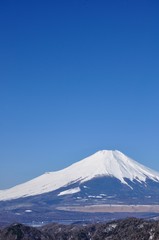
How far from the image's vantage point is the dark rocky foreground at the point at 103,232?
220 feet

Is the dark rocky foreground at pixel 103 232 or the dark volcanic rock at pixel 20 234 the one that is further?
the dark volcanic rock at pixel 20 234

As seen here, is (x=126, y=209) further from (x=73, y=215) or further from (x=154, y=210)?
(x=73, y=215)

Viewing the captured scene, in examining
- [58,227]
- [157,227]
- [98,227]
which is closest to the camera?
[157,227]

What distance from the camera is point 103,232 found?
75750mm

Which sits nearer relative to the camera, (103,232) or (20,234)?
(20,234)

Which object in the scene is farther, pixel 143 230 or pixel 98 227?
pixel 98 227

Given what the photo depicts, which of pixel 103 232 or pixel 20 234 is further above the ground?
pixel 20 234

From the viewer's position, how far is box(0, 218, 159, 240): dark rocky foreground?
220 ft

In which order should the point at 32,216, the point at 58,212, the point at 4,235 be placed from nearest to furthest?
the point at 4,235 → the point at 32,216 → the point at 58,212

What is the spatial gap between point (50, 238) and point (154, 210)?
4796 inches

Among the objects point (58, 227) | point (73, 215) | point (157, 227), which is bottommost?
point (157, 227)

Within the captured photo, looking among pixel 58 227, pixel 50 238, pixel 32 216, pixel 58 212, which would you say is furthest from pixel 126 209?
pixel 50 238

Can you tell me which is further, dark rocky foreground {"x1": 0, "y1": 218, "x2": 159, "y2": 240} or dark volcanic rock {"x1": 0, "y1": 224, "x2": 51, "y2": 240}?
dark volcanic rock {"x1": 0, "y1": 224, "x2": 51, "y2": 240}

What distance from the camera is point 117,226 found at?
74.9 meters
